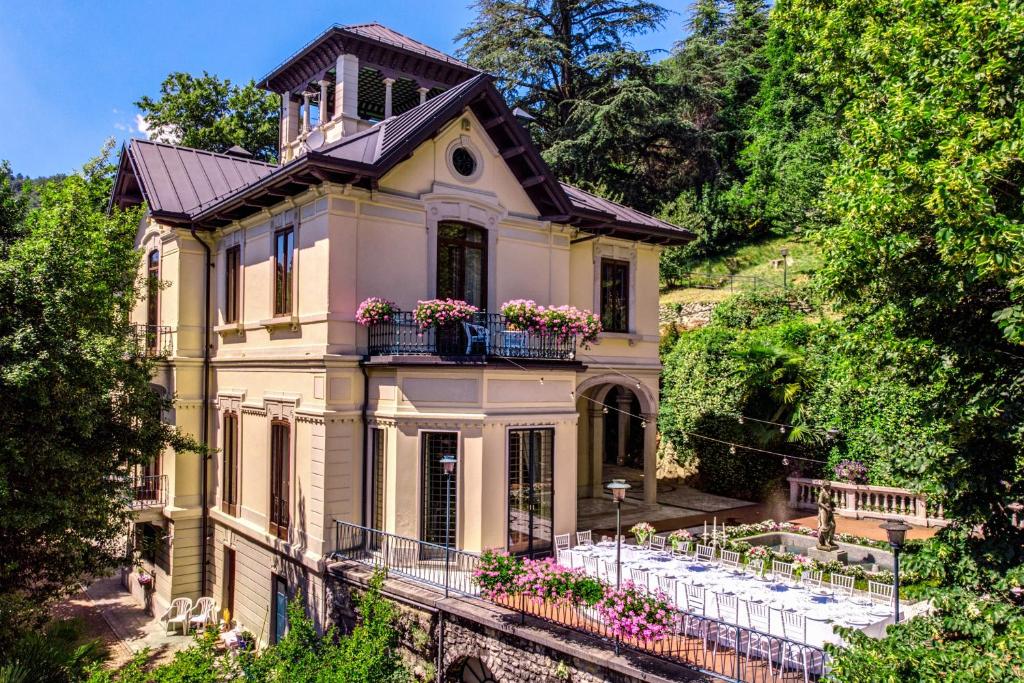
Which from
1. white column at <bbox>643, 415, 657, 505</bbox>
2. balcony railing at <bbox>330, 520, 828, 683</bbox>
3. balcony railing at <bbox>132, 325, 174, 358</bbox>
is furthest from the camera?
white column at <bbox>643, 415, 657, 505</bbox>

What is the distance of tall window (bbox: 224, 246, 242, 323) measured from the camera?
18.3 meters

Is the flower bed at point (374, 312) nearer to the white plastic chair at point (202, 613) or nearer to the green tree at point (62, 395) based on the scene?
the green tree at point (62, 395)

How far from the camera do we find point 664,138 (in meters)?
38.3

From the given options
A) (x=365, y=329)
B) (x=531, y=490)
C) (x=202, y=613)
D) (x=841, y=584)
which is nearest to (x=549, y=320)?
(x=531, y=490)

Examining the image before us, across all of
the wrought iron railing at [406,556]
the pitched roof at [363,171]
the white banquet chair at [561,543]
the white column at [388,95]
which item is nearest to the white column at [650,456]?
the pitched roof at [363,171]

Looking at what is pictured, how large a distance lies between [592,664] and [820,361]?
1481 cm

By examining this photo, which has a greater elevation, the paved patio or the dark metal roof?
the dark metal roof

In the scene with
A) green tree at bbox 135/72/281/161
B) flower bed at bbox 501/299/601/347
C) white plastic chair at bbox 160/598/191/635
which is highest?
green tree at bbox 135/72/281/161

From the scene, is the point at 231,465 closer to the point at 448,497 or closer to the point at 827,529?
the point at 448,497

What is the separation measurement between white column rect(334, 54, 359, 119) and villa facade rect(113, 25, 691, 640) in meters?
0.05

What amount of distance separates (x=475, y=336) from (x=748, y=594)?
675 centimetres

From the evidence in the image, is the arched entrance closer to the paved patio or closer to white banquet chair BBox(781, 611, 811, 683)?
white banquet chair BBox(781, 611, 811, 683)

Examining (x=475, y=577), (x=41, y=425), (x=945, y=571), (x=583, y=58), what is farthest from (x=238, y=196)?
(x=583, y=58)

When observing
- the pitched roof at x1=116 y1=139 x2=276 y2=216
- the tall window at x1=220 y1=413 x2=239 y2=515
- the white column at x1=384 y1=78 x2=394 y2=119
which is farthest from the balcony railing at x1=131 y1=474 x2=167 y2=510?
the white column at x1=384 y1=78 x2=394 y2=119
